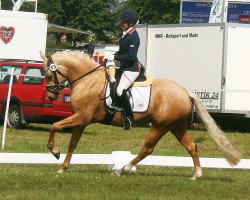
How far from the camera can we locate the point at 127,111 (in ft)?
44.3

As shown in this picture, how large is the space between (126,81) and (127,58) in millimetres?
373

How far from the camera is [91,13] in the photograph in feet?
250

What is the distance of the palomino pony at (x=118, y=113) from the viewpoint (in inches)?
528

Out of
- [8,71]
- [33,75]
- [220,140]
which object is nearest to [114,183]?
[220,140]

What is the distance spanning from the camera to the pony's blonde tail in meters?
13.6

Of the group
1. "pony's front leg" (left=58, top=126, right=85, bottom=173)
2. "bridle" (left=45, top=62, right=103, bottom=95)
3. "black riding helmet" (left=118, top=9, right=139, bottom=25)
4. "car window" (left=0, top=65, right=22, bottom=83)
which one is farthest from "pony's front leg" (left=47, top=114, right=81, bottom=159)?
"car window" (left=0, top=65, right=22, bottom=83)

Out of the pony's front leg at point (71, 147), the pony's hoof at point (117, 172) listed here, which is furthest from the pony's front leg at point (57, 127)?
the pony's hoof at point (117, 172)

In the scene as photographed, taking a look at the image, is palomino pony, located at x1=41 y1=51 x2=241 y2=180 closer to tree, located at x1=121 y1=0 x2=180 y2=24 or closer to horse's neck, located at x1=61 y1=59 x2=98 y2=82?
horse's neck, located at x1=61 y1=59 x2=98 y2=82

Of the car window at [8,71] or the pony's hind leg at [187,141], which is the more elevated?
the pony's hind leg at [187,141]

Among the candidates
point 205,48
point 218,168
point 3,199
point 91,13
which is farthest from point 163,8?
point 3,199

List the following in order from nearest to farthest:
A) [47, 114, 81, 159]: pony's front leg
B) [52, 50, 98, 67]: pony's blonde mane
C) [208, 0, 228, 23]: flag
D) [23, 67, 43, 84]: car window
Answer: [47, 114, 81, 159]: pony's front leg → [52, 50, 98, 67]: pony's blonde mane → [23, 67, 43, 84]: car window → [208, 0, 228, 23]: flag

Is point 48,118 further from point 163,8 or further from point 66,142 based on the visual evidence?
point 163,8

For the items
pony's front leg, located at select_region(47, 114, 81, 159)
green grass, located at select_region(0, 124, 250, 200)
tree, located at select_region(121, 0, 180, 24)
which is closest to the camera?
green grass, located at select_region(0, 124, 250, 200)

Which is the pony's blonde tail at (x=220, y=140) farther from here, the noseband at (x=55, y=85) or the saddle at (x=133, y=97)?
the noseband at (x=55, y=85)
